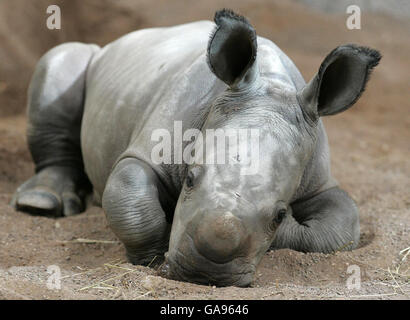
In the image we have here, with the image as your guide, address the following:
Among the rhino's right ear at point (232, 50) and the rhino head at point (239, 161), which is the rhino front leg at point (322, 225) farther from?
the rhino's right ear at point (232, 50)

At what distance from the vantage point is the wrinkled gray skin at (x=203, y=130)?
363 cm

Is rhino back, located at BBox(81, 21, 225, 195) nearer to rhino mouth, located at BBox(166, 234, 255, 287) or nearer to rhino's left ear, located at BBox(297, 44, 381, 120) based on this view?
rhino's left ear, located at BBox(297, 44, 381, 120)

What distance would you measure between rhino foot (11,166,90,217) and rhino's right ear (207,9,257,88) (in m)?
2.58

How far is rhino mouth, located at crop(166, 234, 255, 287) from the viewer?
362 centimetres

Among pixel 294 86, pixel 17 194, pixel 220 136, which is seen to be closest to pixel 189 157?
pixel 220 136

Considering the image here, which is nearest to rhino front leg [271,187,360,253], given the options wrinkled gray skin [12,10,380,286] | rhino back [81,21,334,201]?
wrinkled gray skin [12,10,380,286]

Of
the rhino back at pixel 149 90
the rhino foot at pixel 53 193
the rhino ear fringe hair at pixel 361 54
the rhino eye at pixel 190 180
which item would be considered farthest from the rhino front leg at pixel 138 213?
the rhino foot at pixel 53 193

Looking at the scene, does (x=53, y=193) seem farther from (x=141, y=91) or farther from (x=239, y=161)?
(x=239, y=161)

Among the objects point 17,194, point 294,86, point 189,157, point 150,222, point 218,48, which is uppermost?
point 218,48

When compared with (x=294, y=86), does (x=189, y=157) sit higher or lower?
lower

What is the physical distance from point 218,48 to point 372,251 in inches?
71.9

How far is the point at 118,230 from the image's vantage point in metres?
Result: 4.42
